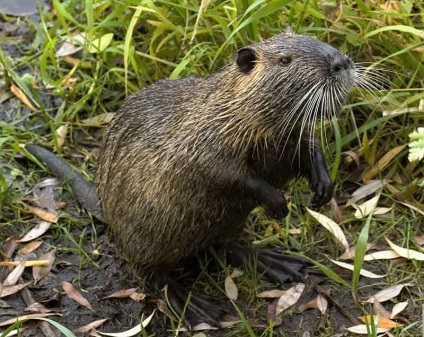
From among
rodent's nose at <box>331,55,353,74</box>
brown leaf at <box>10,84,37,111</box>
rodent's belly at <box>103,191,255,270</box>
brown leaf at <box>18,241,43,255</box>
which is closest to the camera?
rodent's nose at <box>331,55,353,74</box>

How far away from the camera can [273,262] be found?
421cm

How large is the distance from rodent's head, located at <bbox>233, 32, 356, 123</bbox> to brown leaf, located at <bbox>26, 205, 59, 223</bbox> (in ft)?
4.41

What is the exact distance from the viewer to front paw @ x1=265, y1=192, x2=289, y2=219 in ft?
12.0

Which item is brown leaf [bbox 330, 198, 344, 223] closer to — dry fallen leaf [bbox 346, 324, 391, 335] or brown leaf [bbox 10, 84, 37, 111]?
dry fallen leaf [bbox 346, 324, 391, 335]

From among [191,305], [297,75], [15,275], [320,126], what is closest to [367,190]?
[320,126]

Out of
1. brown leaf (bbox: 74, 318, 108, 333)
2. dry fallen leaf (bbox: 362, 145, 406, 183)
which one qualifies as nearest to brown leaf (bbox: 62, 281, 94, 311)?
brown leaf (bbox: 74, 318, 108, 333)

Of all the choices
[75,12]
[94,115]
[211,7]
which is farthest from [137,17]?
[75,12]

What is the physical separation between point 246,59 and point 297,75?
0.22 meters

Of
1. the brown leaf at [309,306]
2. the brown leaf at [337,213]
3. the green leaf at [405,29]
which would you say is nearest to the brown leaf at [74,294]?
the brown leaf at [309,306]

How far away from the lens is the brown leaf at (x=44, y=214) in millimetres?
4512

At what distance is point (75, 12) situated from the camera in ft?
18.2

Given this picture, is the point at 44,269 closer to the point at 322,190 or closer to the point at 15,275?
the point at 15,275

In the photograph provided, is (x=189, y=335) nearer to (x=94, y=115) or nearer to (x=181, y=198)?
(x=181, y=198)

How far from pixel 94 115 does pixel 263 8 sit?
131cm
